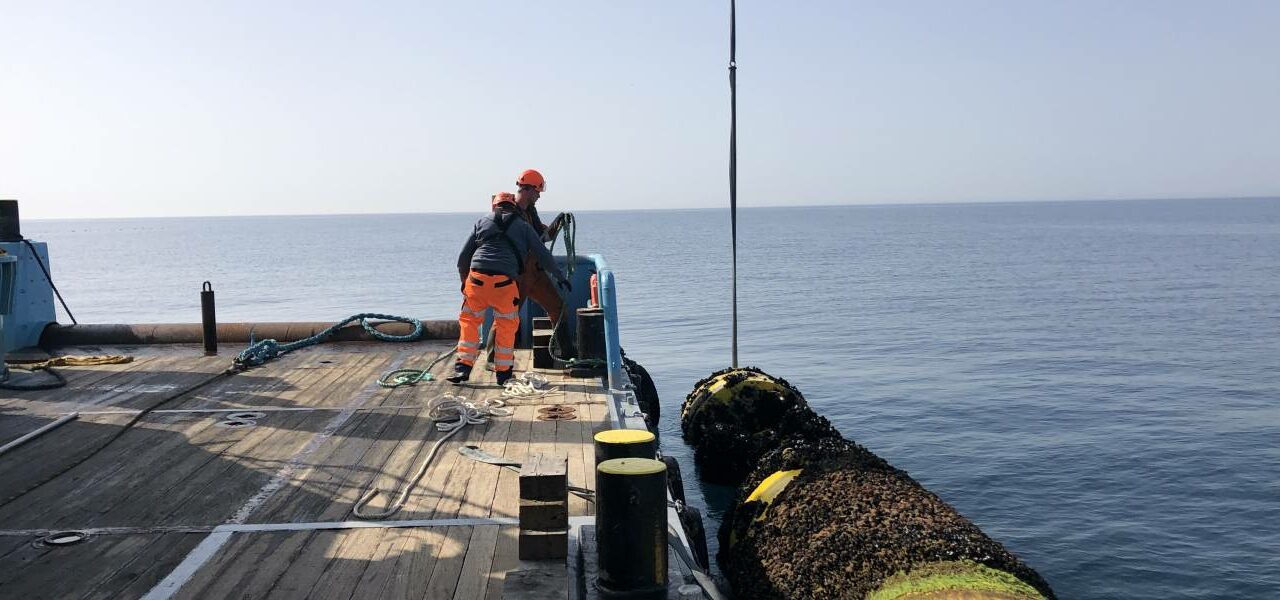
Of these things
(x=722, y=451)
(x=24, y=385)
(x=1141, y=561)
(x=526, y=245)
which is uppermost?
(x=526, y=245)

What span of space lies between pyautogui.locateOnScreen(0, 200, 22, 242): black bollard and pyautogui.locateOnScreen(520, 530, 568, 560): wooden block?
10558 millimetres

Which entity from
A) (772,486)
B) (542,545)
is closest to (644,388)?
(772,486)

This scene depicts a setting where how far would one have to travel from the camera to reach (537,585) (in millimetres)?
4316

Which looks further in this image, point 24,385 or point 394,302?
point 394,302

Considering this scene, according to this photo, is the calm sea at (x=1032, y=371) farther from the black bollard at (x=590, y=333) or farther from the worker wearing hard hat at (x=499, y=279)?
the worker wearing hard hat at (x=499, y=279)

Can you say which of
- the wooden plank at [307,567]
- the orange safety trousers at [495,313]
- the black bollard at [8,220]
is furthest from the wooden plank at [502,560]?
the black bollard at [8,220]

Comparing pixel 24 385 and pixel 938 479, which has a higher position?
pixel 24 385

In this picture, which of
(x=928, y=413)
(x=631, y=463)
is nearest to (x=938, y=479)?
(x=928, y=413)

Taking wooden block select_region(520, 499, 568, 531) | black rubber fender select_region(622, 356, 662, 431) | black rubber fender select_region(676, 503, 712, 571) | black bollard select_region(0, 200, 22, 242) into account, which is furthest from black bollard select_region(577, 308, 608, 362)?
black bollard select_region(0, 200, 22, 242)

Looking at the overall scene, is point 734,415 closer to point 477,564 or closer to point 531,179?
point 531,179

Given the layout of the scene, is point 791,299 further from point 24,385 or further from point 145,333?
point 24,385

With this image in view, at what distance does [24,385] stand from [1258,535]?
1312 cm

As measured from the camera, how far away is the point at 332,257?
3465 inches

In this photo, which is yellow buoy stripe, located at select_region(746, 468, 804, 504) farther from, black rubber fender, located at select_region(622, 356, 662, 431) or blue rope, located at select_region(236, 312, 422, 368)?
blue rope, located at select_region(236, 312, 422, 368)
